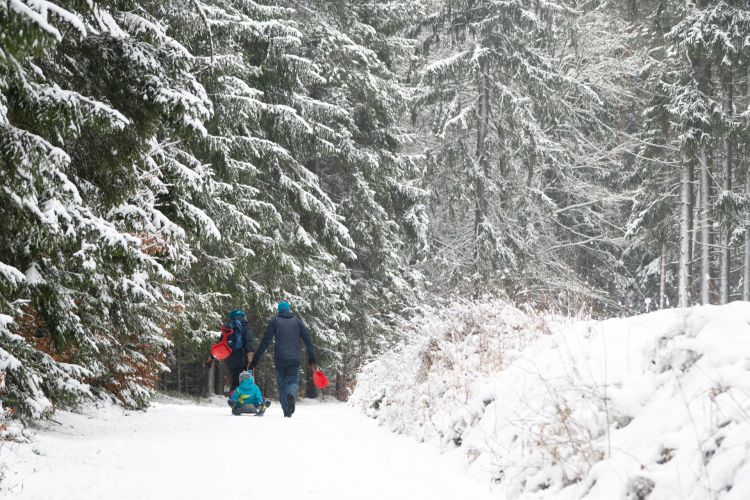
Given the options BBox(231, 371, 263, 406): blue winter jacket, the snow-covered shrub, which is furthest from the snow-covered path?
BBox(231, 371, 263, 406): blue winter jacket

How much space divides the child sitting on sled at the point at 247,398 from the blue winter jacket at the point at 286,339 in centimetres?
48

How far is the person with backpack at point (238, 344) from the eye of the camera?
536 inches

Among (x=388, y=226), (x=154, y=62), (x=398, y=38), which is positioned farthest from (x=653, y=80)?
(x=154, y=62)

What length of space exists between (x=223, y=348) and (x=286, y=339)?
5.10ft

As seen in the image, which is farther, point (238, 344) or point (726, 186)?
point (726, 186)

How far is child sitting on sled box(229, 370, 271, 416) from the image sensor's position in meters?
12.1

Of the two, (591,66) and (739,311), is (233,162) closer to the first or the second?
(739,311)

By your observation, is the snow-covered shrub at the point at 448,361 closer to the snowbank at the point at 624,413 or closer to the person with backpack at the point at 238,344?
the snowbank at the point at 624,413

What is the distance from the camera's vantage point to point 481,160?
23969mm

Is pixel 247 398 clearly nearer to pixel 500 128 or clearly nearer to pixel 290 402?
pixel 290 402

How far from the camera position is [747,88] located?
23016 millimetres

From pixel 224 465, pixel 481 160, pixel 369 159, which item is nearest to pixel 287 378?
pixel 224 465

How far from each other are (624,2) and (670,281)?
13.3 m

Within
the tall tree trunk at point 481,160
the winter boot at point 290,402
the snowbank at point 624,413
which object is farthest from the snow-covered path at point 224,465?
the tall tree trunk at point 481,160
